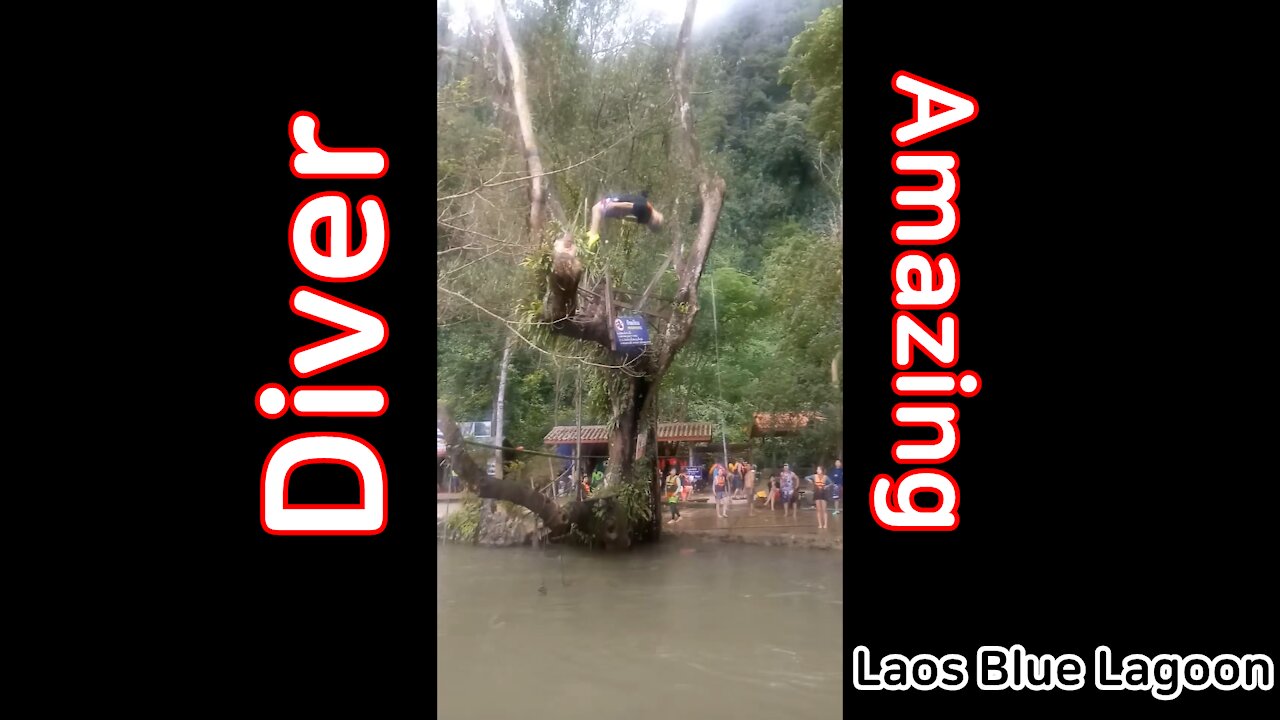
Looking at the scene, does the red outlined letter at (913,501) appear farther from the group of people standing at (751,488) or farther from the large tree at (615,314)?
the group of people standing at (751,488)

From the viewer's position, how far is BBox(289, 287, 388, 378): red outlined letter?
9.08 feet

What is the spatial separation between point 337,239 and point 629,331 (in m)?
5.29

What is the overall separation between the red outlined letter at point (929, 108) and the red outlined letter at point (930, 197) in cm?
10

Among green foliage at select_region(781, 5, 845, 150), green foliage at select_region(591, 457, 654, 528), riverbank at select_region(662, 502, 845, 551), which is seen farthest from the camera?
riverbank at select_region(662, 502, 845, 551)

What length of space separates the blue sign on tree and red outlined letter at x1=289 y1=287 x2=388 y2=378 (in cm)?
510

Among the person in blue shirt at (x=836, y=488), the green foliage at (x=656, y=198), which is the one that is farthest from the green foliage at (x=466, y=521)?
the person in blue shirt at (x=836, y=488)

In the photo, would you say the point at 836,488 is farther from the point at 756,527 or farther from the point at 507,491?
the point at 507,491

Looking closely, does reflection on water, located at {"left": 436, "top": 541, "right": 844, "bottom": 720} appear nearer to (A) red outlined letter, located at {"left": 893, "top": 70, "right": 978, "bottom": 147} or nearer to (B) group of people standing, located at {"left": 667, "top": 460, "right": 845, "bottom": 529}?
(B) group of people standing, located at {"left": 667, "top": 460, "right": 845, "bottom": 529}

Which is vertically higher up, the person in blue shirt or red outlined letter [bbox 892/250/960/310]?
red outlined letter [bbox 892/250/960/310]

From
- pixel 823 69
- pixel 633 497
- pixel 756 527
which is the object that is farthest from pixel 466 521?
pixel 823 69

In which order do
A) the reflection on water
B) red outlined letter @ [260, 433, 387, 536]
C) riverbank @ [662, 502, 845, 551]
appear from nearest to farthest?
red outlined letter @ [260, 433, 387, 536] < the reflection on water < riverbank @ [662, 502, 845, 551]

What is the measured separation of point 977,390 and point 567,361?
578 centimetres

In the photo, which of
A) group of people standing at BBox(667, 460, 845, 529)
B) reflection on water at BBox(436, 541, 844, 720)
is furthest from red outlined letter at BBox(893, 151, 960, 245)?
group of people standing at BBox(667, 460, 845, 529)

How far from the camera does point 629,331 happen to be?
26.7ft
